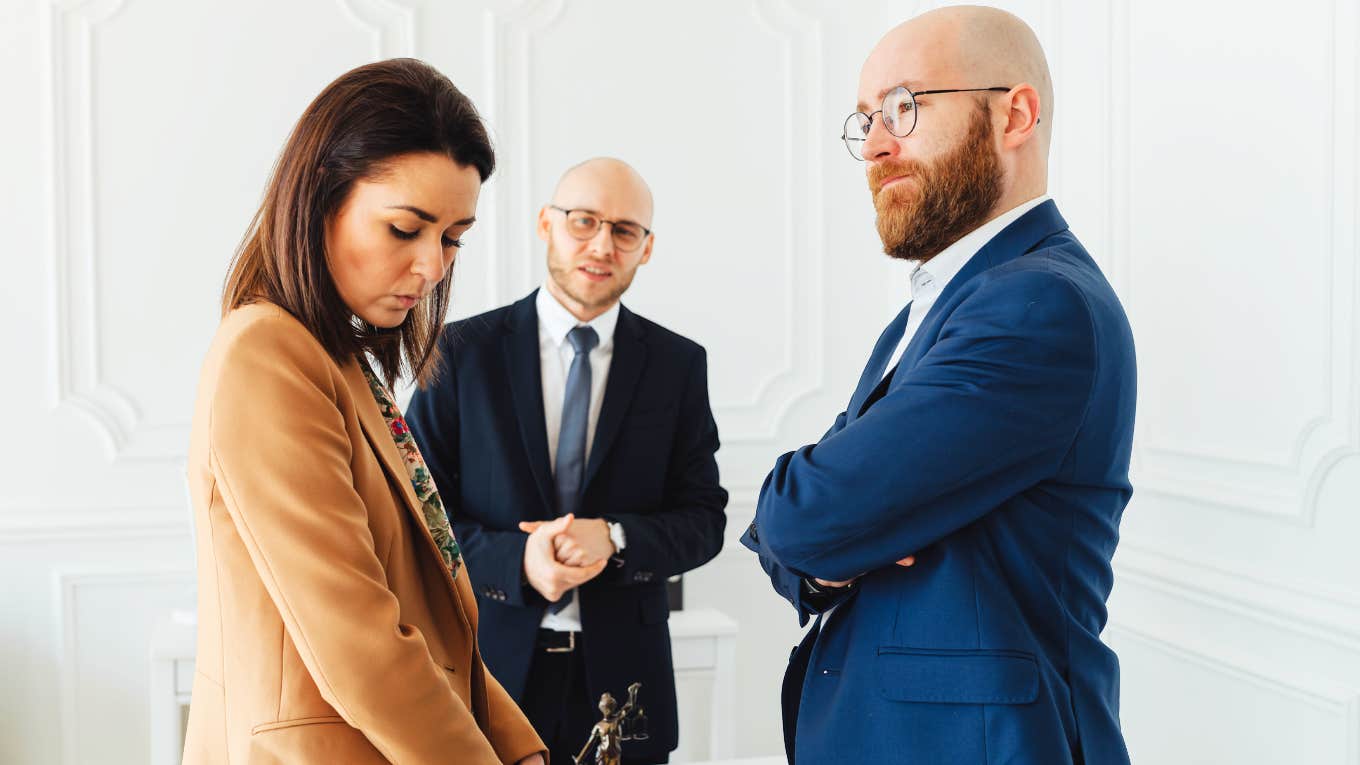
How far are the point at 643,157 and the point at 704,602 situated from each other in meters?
1.54

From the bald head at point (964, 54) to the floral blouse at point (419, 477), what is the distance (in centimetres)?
90

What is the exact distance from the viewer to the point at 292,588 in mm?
1165

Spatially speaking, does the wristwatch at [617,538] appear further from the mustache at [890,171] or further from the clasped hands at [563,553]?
the mustache at [890,171]

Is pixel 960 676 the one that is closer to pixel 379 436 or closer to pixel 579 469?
pixel 379 436

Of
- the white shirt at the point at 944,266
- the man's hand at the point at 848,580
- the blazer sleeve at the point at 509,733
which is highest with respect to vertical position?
the white shirt at the point at 944,266

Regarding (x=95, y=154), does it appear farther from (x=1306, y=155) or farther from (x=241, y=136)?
(x=1306, y=155)

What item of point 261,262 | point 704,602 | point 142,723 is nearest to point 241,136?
point 142,723

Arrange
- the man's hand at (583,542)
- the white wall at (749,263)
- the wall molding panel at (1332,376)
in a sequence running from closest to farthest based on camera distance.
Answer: the wall molding panel at (1332,376) < the white wall at (749,263) < the man's hand at (583,542)

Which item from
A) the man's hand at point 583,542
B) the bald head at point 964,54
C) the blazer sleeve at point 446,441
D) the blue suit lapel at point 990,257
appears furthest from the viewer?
the blazer sleeve at point 446,441

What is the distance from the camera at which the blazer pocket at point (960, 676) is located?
1.49 meters

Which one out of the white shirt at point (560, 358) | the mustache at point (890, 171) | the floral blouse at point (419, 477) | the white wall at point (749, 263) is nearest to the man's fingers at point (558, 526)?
the white shirt at point (560, 358)

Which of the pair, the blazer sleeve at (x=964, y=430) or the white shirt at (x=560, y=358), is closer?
the blazer sleeve at (x=964, y=430)

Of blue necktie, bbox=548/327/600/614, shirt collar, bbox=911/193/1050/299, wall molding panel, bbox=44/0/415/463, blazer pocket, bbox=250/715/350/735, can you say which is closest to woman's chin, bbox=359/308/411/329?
blazer pocket, bbox=250/715/350/735

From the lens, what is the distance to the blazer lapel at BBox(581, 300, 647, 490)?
2.61 m
